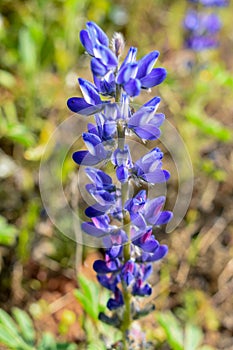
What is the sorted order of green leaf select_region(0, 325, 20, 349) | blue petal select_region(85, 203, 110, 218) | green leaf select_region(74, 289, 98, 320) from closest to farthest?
blue petal select_region(85, 203, 110, 218) < green leaf select_region(0, 325, 20, 349) < green leaf select_region(74, 289, 98, 320)

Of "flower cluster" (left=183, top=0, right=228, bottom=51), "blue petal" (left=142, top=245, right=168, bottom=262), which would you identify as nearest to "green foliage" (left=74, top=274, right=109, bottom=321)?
"blue petal" (left=142, top=245, right=168, bottom=262)

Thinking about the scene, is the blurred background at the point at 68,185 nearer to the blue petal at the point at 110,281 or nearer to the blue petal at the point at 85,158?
the blue petal at the point at 110,281

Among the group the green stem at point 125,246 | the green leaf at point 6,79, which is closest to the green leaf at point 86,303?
the green stem at point 125,246

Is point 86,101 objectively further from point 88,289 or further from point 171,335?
point 171,335

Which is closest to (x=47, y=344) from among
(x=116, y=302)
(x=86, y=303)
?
(x=86, y=303)

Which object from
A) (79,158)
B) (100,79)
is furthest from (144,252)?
(100,79)

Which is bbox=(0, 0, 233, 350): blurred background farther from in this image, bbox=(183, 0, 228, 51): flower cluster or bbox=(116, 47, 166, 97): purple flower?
bbox=(116, 47, 166, 97): purple flower

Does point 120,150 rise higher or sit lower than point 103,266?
higher
